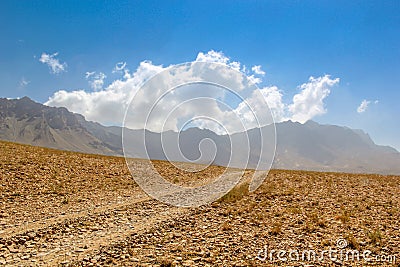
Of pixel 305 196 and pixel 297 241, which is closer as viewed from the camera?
pixel 297 241

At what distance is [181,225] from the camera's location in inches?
628

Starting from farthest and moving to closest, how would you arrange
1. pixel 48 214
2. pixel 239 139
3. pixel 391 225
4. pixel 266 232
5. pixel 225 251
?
pixel 239 139 → pixel 48 214 → pixel 391 225 → pixel 266 232 → pixel 225 251

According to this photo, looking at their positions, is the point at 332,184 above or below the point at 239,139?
below

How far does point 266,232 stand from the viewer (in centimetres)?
1470

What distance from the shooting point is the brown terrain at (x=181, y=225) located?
11695 mm

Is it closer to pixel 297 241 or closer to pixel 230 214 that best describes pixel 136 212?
pixel 230 214

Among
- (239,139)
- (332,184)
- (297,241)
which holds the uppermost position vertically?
(239,139)

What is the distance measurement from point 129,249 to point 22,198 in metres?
12.7

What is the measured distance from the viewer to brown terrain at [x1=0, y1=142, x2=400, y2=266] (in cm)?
1170

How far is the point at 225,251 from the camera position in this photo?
40.2 ft

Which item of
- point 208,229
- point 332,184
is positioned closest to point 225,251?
point 208,229

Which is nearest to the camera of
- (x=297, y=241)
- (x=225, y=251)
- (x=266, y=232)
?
(x=225, y=251)

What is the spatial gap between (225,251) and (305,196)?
13913mm

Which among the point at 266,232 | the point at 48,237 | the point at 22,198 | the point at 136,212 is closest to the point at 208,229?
the point at 266,232
